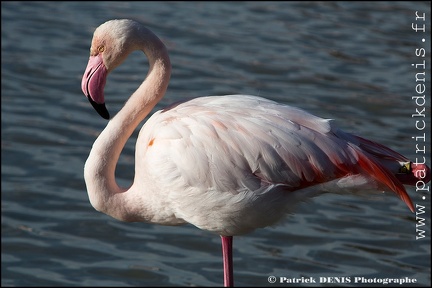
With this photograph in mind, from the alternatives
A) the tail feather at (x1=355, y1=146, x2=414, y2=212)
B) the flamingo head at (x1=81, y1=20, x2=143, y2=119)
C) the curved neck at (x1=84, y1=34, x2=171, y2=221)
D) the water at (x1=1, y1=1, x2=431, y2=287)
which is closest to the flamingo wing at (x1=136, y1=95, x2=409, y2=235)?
the tail feather at (x1=355, y1=146, x2=414, y2=212)

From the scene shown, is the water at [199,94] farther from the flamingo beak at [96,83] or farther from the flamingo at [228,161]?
the flamingo beak at [96,83]

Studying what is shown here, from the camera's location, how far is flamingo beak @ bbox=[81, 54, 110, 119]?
480 centimetres

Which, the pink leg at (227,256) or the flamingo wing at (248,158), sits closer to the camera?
the flamingo wing at (248,158)

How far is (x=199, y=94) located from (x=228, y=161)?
4854 millimetres

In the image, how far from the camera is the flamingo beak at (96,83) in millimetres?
4797

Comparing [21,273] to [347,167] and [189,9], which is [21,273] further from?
[189,9]

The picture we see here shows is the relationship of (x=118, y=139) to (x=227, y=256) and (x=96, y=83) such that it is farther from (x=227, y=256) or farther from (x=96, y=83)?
(x=227, y=256)

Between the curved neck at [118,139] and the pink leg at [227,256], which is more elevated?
the curved neck at [118,139]

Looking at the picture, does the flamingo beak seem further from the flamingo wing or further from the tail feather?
the tail feather

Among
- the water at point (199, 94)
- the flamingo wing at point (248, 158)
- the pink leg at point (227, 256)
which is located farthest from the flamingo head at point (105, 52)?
the water at point (199, 94)

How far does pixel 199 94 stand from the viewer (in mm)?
A: 9469

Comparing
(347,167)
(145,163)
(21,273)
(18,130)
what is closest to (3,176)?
(18,130)

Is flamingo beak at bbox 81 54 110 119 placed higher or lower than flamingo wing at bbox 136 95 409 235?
higher

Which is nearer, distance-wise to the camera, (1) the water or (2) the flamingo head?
(2) the flamingo head
